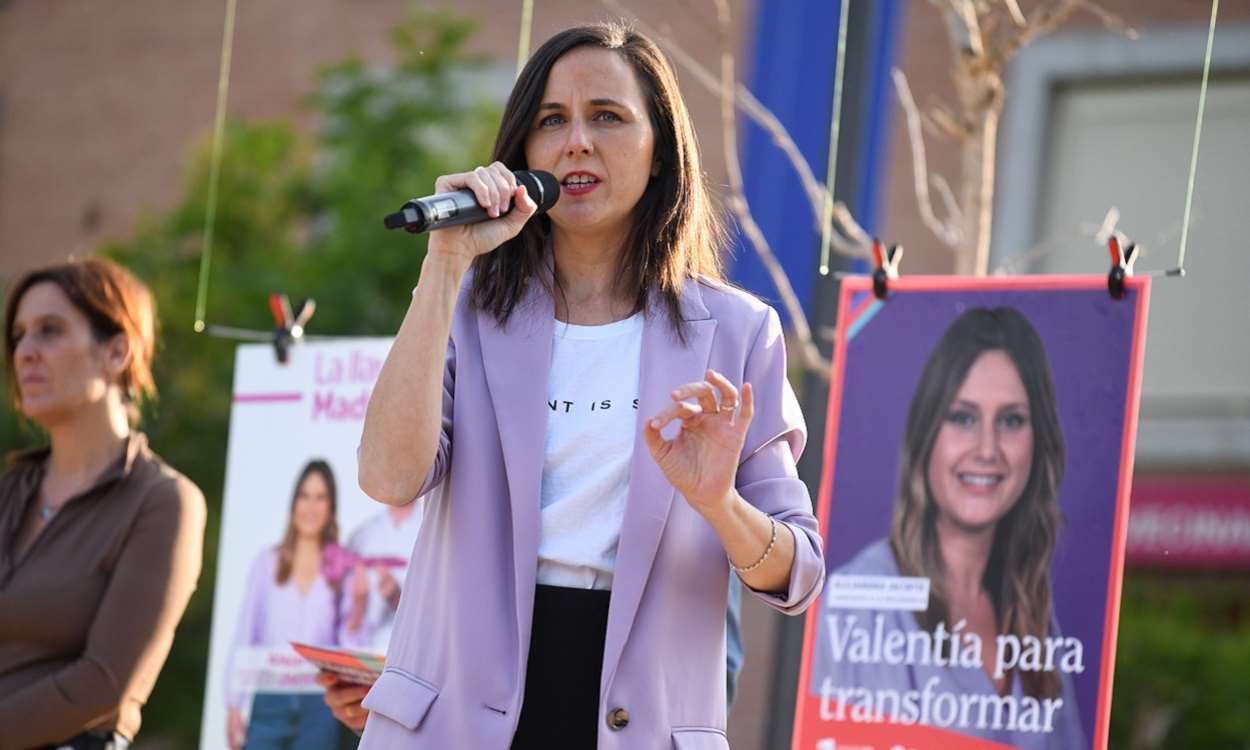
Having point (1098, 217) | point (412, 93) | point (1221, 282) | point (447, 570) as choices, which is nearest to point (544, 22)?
point (412, 93)

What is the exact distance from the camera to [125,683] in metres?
3.74

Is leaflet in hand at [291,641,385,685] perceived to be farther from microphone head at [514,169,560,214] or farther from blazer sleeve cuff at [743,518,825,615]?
microphone head at [514,169,560,214]

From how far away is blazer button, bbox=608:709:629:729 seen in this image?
2234 millimetres

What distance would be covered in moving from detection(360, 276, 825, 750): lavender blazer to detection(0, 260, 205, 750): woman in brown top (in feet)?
5.21

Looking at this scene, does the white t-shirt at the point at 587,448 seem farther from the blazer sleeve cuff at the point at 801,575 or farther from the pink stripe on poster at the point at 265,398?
the pink stripe on poster at the point at 265,398

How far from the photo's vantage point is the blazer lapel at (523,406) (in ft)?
7.50

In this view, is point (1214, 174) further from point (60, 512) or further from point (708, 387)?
point (708, 387)

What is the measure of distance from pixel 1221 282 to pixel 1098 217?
1698mm

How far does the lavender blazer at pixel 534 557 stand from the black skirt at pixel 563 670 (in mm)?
36

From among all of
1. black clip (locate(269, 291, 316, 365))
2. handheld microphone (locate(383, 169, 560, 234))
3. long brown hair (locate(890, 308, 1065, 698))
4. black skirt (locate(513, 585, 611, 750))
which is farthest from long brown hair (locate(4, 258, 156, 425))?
black skirt (locate(513, 585, 611, 750))

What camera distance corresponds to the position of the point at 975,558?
347cm

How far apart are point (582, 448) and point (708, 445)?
237mm

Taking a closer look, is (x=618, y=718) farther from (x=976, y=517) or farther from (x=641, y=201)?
(x=976, y=517)

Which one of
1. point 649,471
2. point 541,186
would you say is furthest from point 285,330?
point 649,471
